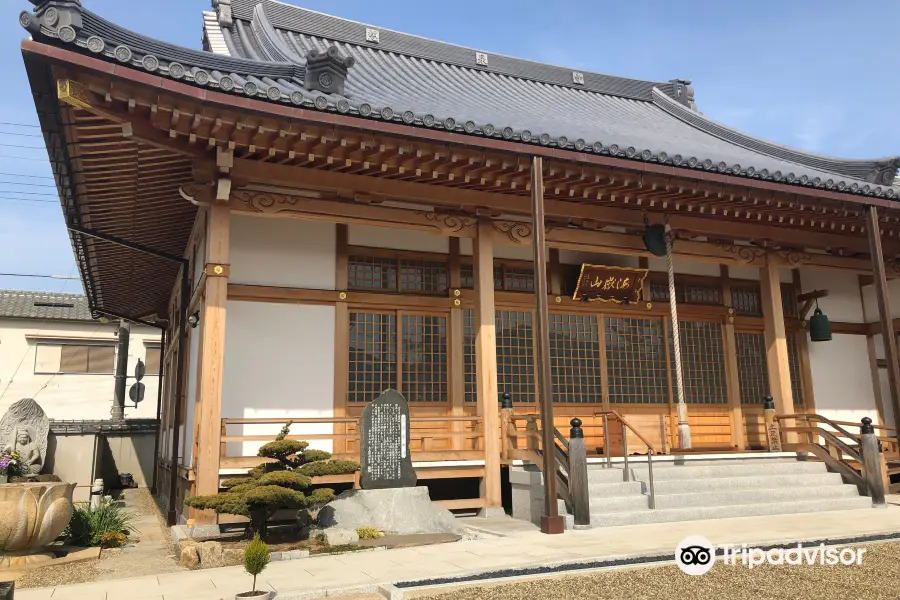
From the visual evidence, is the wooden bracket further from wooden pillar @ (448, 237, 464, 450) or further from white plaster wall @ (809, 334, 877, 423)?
wooden pillar @ (448, 237, 464, 450)

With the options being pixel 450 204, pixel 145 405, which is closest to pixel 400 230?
pixel 450 204

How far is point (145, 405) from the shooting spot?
106 feet

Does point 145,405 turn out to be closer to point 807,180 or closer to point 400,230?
point 400,230

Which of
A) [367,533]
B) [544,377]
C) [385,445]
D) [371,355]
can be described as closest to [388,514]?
[367,533]

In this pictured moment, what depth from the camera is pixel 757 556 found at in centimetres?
666

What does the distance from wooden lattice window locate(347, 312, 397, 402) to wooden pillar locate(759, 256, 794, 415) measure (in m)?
7.00

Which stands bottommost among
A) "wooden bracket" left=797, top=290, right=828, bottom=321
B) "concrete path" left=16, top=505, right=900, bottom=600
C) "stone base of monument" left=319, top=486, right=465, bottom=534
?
"concrete path" left=16, top=505, right=900, bottom=600

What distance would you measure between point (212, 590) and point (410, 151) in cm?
553

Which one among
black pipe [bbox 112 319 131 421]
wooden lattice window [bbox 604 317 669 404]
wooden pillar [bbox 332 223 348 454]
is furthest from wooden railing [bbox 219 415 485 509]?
black pipe [bbox 112 319 131 421]

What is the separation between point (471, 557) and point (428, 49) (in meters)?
13.7

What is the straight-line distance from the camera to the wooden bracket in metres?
14.1

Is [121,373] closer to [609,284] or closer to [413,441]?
[413,441]

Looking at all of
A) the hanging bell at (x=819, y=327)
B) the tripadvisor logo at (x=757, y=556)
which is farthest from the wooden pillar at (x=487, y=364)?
the hanging bell at (x=819, y=327)

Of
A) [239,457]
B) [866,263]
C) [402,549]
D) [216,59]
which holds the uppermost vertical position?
[216,59]
